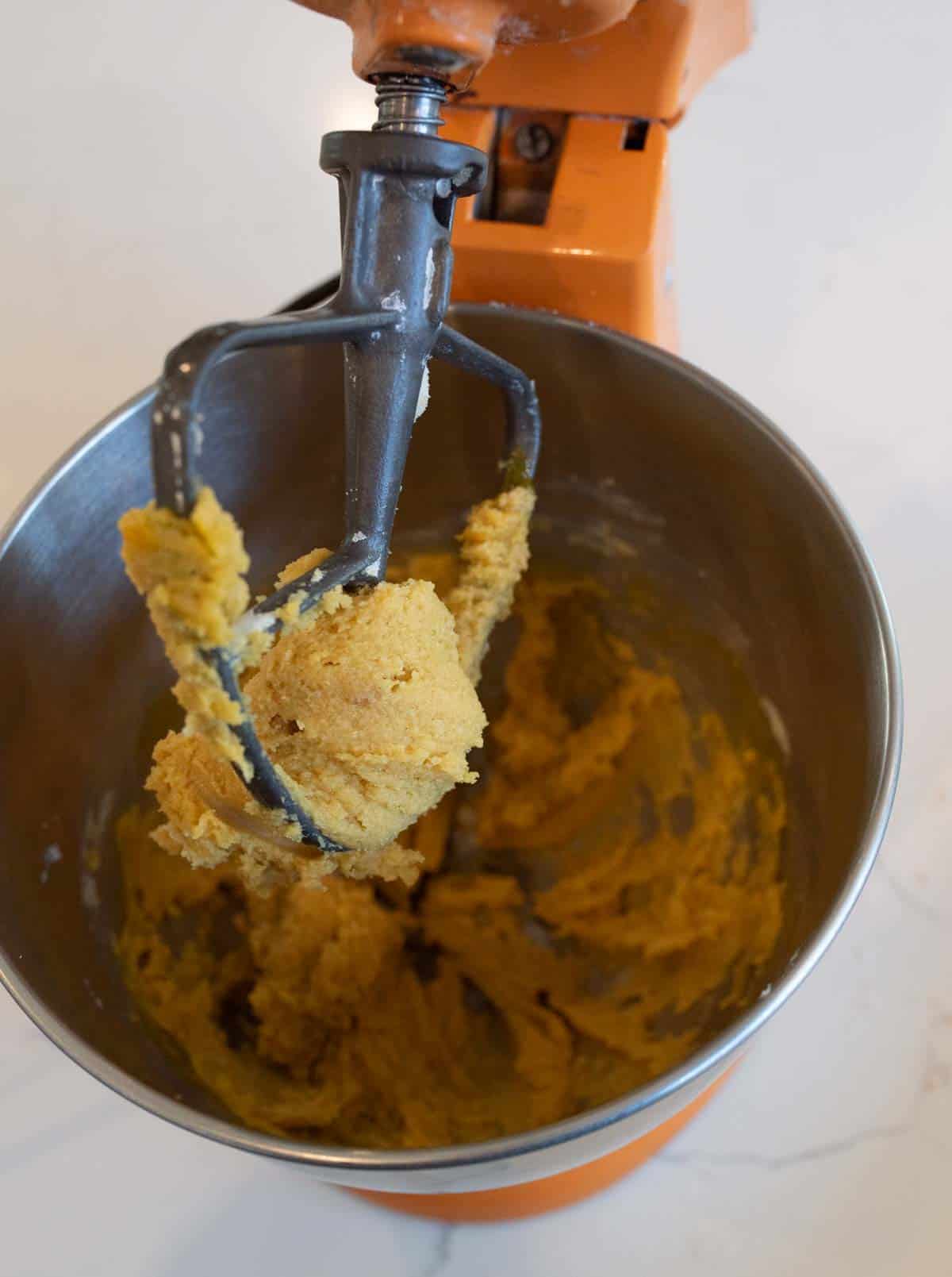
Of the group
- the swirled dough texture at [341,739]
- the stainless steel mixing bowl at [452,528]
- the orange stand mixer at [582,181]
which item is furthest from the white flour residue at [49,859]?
the orange stand mixer at [582,181]

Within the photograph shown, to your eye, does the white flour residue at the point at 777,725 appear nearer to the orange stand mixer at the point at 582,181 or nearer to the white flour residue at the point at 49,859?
the orange stand mixer at the point at 582,181

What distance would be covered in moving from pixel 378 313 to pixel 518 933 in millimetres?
488

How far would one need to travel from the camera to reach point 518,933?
756 mm

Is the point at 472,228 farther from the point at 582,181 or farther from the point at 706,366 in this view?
the point at 706,366

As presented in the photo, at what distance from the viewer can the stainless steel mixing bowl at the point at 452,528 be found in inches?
20.4

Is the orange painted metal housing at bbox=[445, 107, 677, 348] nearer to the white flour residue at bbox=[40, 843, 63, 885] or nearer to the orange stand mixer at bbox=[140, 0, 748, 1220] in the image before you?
the orange stand mixer at bbox=[140, 0, 748, 1220]

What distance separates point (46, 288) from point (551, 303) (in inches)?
20.0

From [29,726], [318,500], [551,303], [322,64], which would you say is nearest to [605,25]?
[551,303]

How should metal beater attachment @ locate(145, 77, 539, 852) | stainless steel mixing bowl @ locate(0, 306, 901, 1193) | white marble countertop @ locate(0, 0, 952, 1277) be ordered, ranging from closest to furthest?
1. metal beater attachment @ locate(145, 77, 539, 852)
2. stainless steel mixing bowl @ locate(0, 306, 901, 1193)
3. white marble countertop @ locate(0, 0, 952, 1277)

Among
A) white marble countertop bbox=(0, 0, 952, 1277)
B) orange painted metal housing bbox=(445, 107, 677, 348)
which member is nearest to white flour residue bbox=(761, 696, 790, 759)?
white marble countertop bbox=(0, 0, 952, 1277)

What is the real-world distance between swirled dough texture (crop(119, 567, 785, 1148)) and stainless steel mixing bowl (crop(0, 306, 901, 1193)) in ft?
0.15

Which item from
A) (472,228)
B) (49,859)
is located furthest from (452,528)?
(49,859)

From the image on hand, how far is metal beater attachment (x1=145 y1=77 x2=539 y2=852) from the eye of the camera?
0.40 m

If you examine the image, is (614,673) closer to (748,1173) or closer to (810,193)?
(748,1173)
